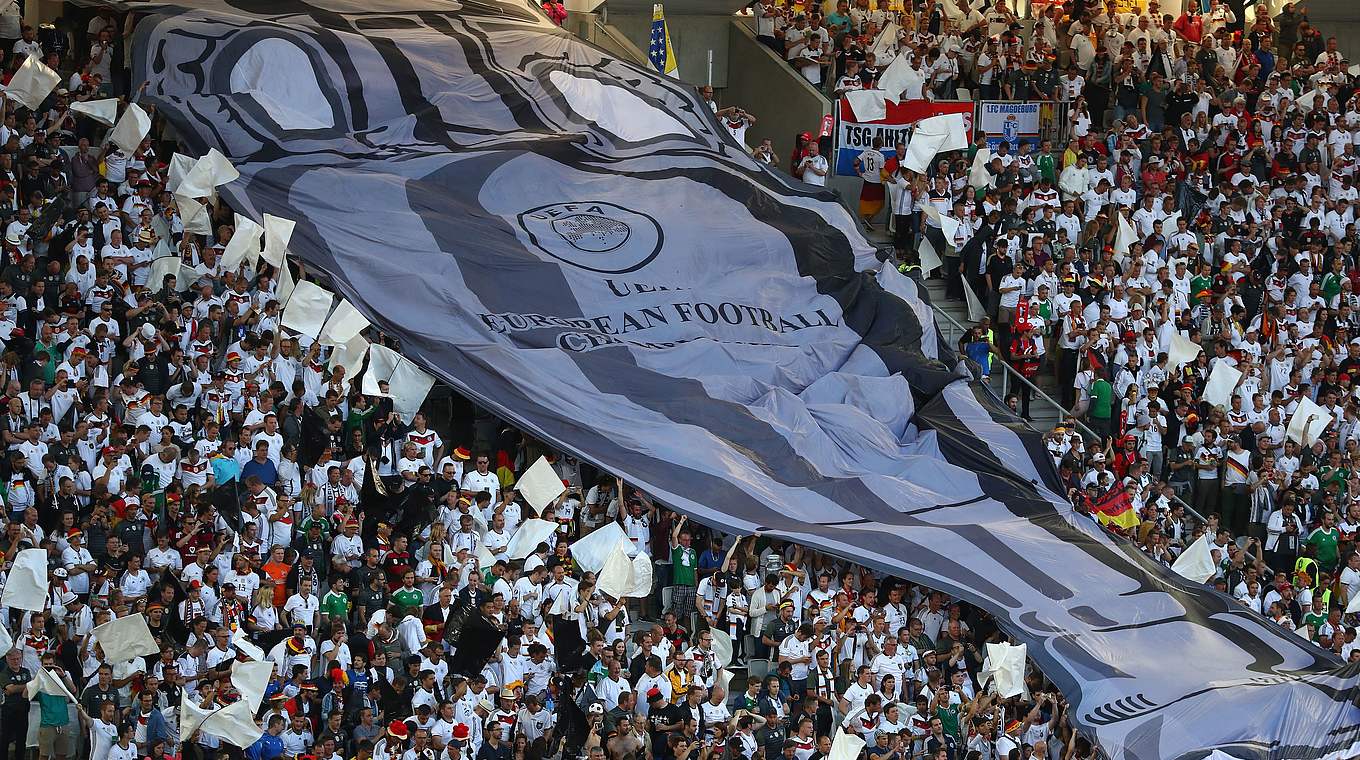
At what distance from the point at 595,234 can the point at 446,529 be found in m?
4.23

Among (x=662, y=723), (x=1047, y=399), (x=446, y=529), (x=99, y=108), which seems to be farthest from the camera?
(x=1047, y=399)

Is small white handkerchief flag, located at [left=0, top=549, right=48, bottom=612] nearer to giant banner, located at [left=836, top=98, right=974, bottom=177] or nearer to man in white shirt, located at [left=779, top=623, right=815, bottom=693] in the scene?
man in white shirt, located at [left=779, top=623, right=815, bottom=693]

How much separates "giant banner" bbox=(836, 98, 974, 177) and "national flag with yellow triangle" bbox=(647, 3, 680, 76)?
191cm

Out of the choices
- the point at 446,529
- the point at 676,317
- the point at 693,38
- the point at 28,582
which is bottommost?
the point at 446,529

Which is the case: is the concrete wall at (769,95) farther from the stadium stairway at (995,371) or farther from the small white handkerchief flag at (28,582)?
the small white handkerchief flag at (28,582)

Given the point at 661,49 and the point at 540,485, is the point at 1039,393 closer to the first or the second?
the point at 540,485

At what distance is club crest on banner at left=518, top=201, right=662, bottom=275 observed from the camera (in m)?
19.0

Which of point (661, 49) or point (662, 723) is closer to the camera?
point (662, 723)

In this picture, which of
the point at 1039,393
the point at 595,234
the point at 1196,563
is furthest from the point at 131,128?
the point at 1196,563

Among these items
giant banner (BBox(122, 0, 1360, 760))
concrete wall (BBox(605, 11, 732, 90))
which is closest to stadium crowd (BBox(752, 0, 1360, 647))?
concrete wall (BBox(605, 11, 732, 90))

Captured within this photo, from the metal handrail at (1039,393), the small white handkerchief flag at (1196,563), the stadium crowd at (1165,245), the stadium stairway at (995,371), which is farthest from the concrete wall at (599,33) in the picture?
the small white handkerchief flag at (1196,563)

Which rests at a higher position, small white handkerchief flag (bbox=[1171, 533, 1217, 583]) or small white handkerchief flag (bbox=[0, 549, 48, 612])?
small white handkerchief flag (bbox=[0, 549, 48, 612])

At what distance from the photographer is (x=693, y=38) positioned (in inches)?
1003

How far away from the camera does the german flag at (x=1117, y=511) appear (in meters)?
17.6
